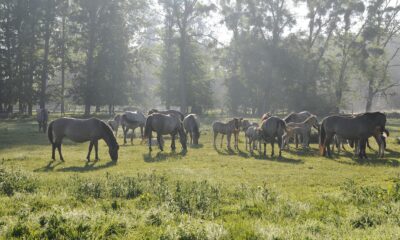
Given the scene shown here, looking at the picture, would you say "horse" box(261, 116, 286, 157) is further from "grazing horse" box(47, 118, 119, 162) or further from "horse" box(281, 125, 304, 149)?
"grazing horse" box(47, 118, 119, 162)

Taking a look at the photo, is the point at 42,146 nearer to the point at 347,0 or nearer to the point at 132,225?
the point at 132,225

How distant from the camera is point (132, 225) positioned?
7.19 meters

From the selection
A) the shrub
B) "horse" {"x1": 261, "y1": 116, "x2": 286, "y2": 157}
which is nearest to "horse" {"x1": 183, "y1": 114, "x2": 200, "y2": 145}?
"horse" {"x1": 261, "y1": 116, "x2": 286, "y2": 157}

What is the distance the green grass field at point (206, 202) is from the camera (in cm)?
673

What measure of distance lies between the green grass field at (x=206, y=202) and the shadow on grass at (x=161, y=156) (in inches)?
61.5

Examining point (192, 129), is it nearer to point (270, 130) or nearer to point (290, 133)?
point (290, 133)

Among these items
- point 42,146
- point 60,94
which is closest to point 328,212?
point 42,146

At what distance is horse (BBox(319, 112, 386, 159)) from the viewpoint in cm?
1795

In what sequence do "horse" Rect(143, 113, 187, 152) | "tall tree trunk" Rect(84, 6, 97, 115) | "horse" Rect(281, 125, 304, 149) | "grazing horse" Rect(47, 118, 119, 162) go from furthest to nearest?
"tall tree trunk" Rect(84, 6, 97, 115) → "horse" Rect(281, 125, 304, 149) → "horse" Rect(143, 113, 187, 152) → "grazing horse" Rect(47, 118, 119, 162)

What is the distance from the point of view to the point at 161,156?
1833cm

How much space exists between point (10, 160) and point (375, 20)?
2128 inches

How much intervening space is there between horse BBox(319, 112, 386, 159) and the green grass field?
7.66 feet

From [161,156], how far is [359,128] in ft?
32.1

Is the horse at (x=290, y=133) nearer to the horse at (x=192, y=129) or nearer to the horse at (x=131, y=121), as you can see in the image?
the horse at (x=192, y=129)
